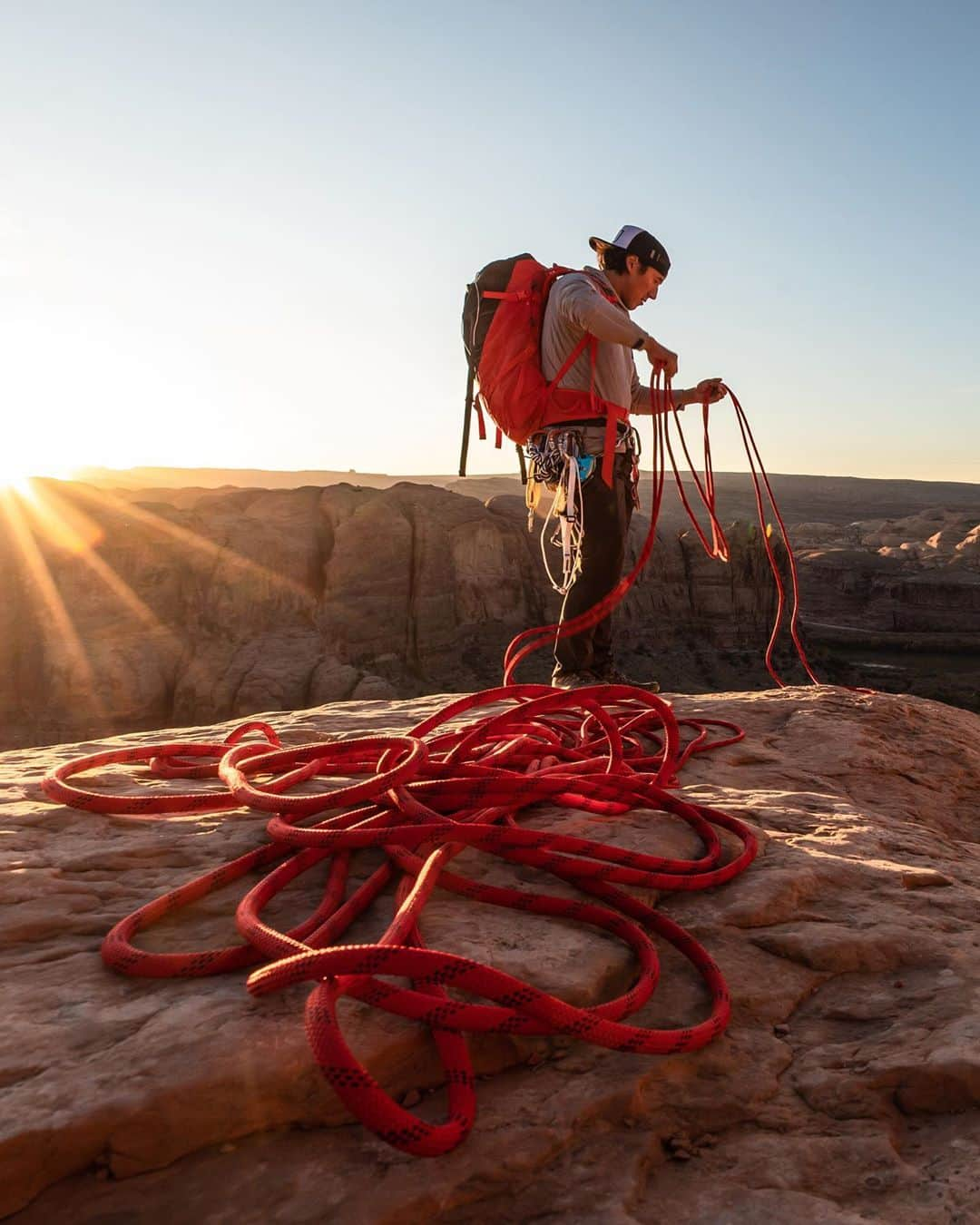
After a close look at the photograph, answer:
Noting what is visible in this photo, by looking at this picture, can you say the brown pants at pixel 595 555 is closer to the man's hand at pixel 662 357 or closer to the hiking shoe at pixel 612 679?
the hiking shoe at pixel 612 679

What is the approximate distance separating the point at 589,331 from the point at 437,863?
2603 mm

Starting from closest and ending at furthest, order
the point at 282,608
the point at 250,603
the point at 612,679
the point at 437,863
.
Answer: the point at 437,863, the point at 612,679, the point at 250,603, the point at 282,608

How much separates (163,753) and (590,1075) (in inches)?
77.9

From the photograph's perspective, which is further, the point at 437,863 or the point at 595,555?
the point at 595,555

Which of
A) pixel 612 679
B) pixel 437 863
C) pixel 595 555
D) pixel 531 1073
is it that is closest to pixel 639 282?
pixel 595 555

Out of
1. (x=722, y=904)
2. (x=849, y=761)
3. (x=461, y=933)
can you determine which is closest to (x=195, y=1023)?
(x=461, y=933)

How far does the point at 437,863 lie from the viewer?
1.76 m

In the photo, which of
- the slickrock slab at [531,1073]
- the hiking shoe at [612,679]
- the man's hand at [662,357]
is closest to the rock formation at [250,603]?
the hiking shoe at [612,679]

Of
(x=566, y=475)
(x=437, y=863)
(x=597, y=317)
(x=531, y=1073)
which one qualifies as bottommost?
(x=531, y=1073)

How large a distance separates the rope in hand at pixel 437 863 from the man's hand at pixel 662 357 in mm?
1662

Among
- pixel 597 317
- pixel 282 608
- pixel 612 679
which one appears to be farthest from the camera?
pixel 282 608

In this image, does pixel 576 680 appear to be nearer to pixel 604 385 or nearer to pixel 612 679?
pixel 612 679

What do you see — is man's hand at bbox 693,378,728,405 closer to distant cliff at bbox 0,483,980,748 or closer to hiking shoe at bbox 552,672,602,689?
hiking shoe at bbox 552,672,602,689

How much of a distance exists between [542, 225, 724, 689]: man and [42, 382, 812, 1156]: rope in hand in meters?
1.02
